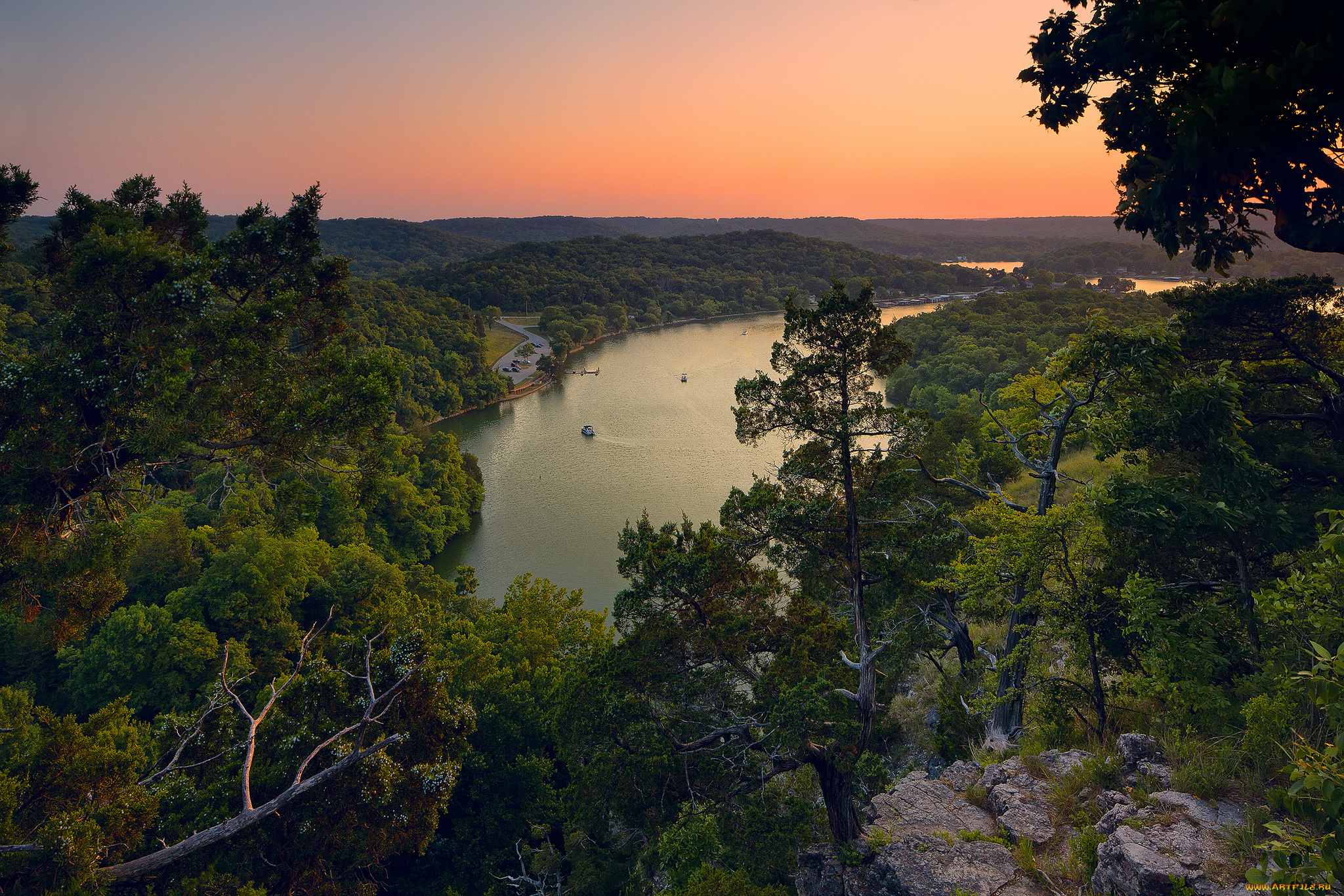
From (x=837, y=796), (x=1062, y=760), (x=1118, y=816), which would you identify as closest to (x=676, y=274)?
(x=837, y=796)

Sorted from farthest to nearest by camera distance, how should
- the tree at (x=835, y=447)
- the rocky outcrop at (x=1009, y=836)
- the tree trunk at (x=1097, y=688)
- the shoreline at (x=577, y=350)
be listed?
1. the shoreline at (x=577, y=350)
2. the tree at (x=835, y=447)
3. the tree trunk at (x=1097, y=688)
4. the rocky outcrop at (x=1009, y=836)

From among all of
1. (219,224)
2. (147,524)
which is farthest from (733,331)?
(219,224)

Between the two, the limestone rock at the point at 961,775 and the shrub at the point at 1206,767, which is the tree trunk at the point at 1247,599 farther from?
the limestone rock at the point at 961,775

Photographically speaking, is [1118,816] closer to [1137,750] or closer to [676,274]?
[1137,750]

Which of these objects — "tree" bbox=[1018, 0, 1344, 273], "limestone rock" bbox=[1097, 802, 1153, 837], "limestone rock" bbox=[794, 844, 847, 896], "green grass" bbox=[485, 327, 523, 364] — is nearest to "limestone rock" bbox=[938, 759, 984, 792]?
"limestone rock" bbox=[794, 844, 847, 896]

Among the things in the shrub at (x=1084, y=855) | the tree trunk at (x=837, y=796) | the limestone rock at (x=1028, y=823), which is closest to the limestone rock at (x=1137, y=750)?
the limestone rock at (x=1028, y=823)
